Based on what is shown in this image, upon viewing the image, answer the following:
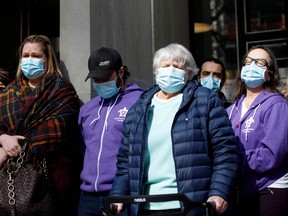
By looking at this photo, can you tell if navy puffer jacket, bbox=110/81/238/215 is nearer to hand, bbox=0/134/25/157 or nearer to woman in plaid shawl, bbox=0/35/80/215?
woman in plaid shawl, bbox=0/35/80/215

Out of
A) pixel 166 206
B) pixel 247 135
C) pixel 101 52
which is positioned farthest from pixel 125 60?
pixel 166 206

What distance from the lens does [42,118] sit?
4949mm

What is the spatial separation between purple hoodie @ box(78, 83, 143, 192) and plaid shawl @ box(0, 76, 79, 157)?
17cm

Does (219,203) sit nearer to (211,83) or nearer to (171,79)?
(171,79)

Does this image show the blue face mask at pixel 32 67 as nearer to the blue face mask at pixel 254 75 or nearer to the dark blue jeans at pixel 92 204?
the dark blue jeans at pixel 92 204

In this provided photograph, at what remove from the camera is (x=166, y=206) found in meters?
3.89

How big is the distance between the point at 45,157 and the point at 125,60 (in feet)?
6.70

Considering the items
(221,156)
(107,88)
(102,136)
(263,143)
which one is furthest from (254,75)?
(102,136)

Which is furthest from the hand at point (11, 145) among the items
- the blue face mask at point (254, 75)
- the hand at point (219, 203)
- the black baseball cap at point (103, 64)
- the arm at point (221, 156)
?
the blue face mask at point (254, 75)

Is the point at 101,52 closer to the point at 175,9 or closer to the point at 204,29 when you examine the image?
the point at 175,9

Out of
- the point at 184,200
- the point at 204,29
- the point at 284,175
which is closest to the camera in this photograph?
the point at 184,200

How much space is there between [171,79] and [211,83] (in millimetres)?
1705

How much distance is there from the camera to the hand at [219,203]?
374cm

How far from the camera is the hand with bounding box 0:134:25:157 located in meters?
4.79
